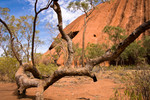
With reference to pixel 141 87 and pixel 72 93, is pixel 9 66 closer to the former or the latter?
pixel 72 93

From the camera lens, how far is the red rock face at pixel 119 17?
33.6 m

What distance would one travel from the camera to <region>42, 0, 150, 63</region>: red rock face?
110 feet

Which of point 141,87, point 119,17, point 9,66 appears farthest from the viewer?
point 119,17

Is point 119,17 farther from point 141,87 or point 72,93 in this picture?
point 141,87

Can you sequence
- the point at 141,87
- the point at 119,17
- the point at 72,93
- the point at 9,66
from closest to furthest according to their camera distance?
the point at 141,87 < the point at 72,93 < the point at 9,66 < the point at 119,17

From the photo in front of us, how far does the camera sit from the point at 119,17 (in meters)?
38.9

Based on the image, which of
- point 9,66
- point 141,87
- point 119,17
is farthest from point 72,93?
point 119,17

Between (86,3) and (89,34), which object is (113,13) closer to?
(89,34)

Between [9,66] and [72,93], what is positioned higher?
[9,66]

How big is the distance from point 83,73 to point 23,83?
2.13m

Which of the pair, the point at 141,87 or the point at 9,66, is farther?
the point at 9,66

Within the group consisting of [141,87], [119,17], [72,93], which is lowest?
[72,93]

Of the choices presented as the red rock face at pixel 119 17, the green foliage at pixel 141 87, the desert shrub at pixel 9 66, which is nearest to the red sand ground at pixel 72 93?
the green foliage at pixel 141 87

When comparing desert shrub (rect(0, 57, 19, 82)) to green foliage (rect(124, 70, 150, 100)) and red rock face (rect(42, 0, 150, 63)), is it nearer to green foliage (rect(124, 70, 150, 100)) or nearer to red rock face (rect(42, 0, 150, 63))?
green foliage (rect(124, 70, 150, 100))
